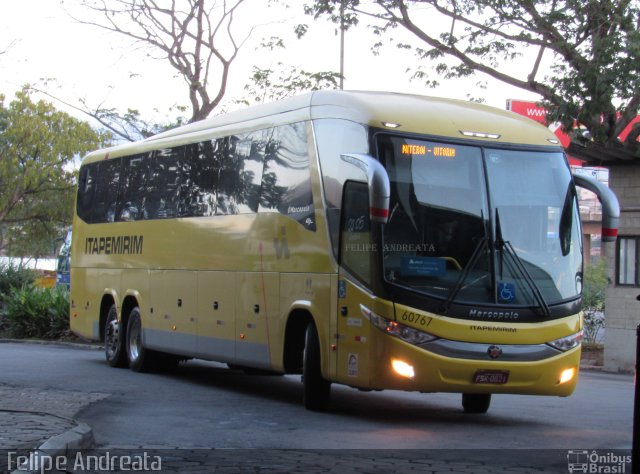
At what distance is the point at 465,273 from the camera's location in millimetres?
10930

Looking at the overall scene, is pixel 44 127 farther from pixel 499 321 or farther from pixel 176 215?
pixel 499 321

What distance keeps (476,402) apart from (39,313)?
60.3 feet

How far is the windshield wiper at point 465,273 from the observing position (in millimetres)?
10742

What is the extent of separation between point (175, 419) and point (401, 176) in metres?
3.52

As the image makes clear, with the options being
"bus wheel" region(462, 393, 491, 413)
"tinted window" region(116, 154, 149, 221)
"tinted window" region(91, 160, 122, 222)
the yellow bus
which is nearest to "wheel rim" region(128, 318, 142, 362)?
"tinted window" region(116, 154, 149, 221)

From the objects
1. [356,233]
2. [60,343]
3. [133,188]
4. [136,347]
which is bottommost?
[60,343]

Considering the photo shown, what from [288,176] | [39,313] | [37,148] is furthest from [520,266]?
[37,148]

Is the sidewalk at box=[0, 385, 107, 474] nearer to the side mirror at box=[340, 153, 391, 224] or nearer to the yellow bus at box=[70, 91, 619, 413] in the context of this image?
the yellow bus at box=[70, 91, 619, 413]

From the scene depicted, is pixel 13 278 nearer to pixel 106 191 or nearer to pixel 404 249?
pixel 106 191

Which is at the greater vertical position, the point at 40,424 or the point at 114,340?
the point at 114,340

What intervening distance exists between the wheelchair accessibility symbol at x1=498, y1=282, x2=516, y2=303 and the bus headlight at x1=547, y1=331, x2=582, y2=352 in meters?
0.68

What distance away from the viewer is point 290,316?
41.4 feet

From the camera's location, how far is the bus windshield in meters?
10.9

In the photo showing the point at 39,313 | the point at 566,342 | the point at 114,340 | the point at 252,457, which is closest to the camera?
the point at 252,457
